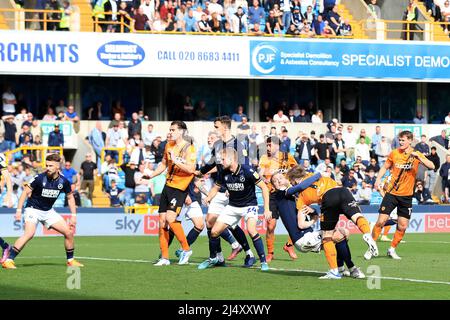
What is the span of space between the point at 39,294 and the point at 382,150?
2586 cm

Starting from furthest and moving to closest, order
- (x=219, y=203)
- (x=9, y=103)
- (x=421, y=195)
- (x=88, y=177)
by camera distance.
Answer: (x=9, y=103)
(x=421, y=195)
(x=88, y=177)
(x=219, y=203)

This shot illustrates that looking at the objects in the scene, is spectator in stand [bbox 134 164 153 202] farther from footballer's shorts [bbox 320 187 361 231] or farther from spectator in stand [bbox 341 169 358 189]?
footballer's shorts [bbox 320 187 361 231]

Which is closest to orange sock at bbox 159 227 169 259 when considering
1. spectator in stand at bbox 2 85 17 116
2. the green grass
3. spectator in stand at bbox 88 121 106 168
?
the green grass

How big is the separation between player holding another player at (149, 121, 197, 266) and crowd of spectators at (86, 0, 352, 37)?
1934cm

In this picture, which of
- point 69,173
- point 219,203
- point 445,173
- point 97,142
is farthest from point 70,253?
point 445,173

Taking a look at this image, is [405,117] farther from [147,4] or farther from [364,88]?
[147,4]

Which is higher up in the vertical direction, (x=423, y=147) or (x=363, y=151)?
(x=423, y=147)

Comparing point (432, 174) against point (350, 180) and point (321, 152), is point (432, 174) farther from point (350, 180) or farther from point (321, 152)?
point (350, 180)

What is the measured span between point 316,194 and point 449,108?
30744 mm

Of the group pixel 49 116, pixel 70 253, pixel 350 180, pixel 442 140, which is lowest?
pixel 70 253

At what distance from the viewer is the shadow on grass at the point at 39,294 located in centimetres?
1370

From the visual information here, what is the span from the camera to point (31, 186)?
17953 millimetres

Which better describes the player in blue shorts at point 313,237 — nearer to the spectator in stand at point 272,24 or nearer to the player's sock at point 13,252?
the player's sock at point 13,252

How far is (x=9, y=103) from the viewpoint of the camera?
3700cm
